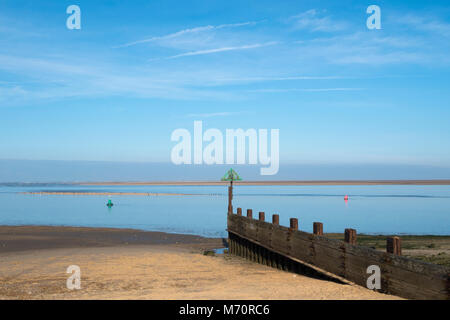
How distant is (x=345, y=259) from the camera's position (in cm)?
1061

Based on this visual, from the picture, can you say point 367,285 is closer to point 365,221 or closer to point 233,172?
point 233,172

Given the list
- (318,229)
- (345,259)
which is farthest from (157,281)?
(345,259)

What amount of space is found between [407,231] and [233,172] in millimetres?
20069

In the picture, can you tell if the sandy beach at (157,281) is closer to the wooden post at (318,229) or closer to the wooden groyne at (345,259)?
the wooden groyne at (345,259)

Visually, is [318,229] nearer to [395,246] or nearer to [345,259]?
[345,259]

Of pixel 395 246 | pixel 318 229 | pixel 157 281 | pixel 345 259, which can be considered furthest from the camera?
pixel 318 229

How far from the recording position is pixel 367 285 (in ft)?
31.1

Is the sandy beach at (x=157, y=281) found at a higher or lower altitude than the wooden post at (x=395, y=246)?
lower

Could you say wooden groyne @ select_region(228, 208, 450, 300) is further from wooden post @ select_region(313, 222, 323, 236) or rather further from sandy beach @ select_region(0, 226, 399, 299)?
sandy beach @ select_region(0, 226, 399, 299)

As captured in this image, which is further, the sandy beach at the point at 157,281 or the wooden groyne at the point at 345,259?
the sandy beach at the point at 157,281

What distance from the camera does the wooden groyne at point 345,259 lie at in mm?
7953

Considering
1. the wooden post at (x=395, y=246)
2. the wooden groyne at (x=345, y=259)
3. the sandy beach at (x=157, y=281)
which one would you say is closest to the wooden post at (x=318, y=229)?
the wooden groyne at (x=345, y=259)

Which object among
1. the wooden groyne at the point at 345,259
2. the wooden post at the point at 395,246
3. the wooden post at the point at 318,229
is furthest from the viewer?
the wooden post at the point at 318,229
